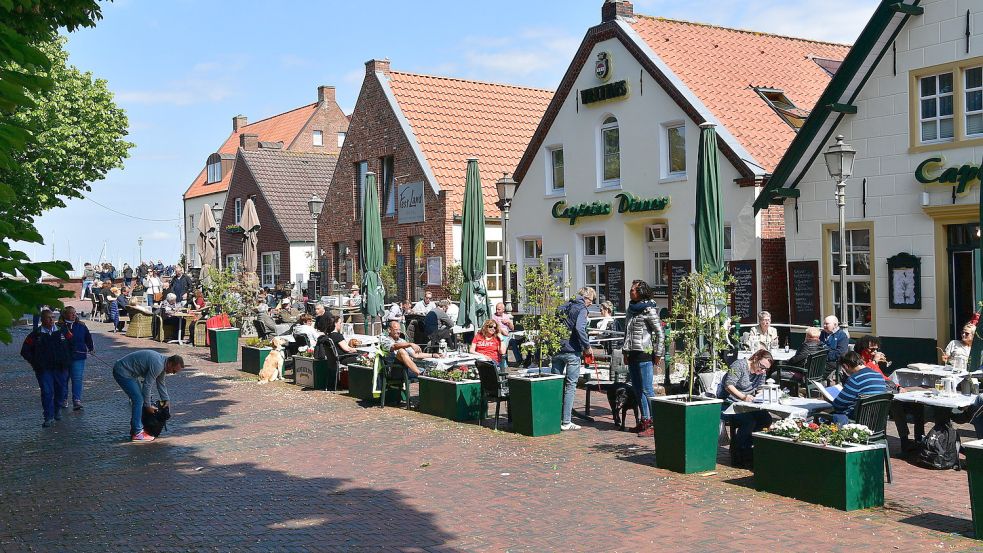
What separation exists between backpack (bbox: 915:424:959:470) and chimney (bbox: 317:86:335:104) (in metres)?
50.5

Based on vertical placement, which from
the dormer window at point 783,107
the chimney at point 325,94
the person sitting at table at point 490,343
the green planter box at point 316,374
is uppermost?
the chimney at point 325,94

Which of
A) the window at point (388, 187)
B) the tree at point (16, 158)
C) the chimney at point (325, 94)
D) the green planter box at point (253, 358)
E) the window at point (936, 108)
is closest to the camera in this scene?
the tree at point (16, 158)

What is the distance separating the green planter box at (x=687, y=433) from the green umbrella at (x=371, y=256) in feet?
40.9

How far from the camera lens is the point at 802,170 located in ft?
59.7

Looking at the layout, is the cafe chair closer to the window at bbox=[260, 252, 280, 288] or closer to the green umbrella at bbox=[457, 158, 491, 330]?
the green umbrella at bbox=[457, 158, 491, 330]

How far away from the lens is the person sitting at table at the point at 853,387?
959cm

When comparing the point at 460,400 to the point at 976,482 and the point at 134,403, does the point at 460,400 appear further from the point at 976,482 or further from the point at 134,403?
the point at 976,482

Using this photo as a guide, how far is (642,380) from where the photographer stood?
1219 cm

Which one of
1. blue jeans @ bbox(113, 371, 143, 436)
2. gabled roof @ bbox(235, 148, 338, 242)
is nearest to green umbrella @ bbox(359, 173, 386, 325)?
blue jeans @ bbox(113, 371, 143, 436)

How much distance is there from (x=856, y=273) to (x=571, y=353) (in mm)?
7505

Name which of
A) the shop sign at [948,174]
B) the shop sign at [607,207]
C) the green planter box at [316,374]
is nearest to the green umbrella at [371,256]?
the green planter box at [316,374]

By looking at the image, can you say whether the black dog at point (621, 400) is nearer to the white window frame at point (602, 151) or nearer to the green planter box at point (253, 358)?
the green planter box at point (253, 358)

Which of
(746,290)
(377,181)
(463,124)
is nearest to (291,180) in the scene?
(377,181)

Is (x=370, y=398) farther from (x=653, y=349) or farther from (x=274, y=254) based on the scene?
(x=274, y=254)
